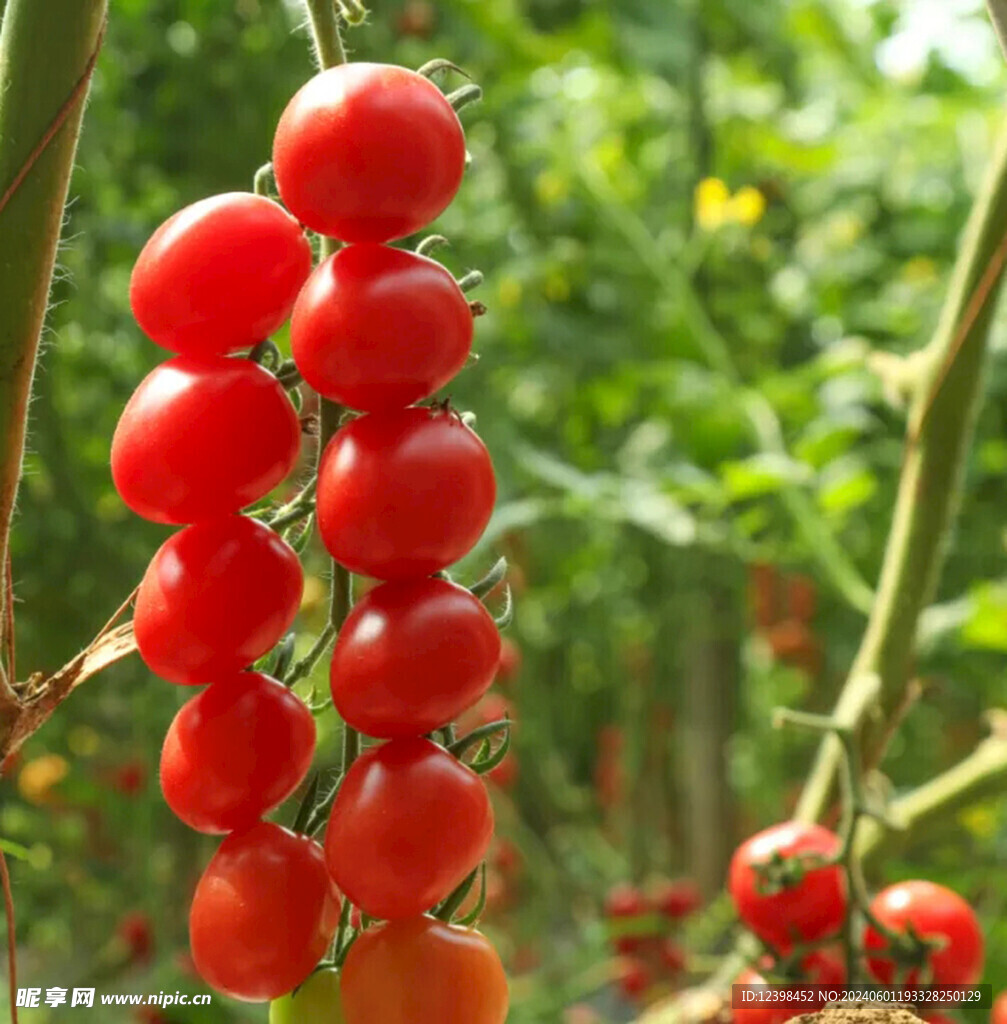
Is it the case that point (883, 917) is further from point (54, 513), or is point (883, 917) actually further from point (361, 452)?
point (54, 513)

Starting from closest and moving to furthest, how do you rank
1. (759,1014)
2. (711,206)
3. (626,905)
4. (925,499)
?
1. (759,1014)
2. (925,499)
3. (626,905)
4. (711,206)

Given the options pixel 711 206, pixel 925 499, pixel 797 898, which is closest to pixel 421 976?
pixel 797 898

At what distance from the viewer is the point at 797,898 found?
0.46m

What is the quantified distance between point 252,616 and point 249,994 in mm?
75

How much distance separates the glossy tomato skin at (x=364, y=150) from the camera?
0.82 feet

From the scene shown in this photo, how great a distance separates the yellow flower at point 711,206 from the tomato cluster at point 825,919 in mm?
864

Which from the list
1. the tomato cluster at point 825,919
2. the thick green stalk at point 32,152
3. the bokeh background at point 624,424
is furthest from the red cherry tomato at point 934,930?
the thick green stalk at point 32,152

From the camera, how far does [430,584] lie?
0.87ft

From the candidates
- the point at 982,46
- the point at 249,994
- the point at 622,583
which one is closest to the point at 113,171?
the point at 622,583

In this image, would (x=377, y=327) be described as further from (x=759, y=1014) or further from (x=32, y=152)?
(x=759, y=1014)

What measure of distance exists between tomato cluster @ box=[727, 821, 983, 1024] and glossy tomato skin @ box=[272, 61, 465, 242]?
28 cm

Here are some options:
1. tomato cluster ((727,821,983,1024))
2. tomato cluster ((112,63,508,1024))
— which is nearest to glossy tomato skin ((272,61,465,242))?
tomato cluster ((112,63,508,1024))

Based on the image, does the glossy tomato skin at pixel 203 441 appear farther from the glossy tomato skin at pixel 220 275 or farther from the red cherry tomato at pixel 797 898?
the red cherry tomato at pixel 797 898

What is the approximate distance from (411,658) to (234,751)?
1.8 inches
